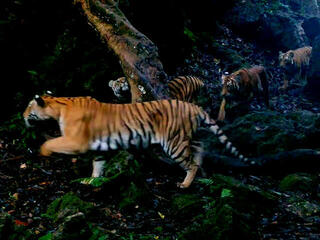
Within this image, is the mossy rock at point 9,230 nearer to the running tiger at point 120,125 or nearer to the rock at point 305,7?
the running tiger at point 120,125

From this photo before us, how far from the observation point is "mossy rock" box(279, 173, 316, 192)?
5.35 metres

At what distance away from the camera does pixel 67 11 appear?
7.46m

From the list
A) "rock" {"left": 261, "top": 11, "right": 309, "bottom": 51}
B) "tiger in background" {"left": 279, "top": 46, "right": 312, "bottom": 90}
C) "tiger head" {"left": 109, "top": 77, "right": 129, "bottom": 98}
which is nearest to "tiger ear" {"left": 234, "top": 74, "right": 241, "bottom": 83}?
"tiger head" {"left": 109, "top": 77, "right": 129, "bottom": 98}

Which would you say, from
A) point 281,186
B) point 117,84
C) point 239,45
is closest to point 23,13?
point 117,84

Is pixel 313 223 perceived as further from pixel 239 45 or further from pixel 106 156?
pixel 239 45

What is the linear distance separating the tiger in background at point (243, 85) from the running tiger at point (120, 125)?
4112mm

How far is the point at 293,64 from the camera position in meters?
14.3

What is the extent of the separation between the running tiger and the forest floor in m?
0.47

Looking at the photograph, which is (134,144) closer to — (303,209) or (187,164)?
(187,164)

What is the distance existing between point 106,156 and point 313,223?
10.1 ft

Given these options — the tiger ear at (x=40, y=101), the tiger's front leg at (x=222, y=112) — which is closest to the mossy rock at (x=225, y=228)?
the tiger ear at (x=40, y=101)

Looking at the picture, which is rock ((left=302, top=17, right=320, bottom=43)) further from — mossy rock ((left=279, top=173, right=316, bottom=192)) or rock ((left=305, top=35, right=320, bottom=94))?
mossy rock ((left=279, top=173, right=316, bottom=192))

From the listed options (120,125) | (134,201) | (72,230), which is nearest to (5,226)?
(72,230)

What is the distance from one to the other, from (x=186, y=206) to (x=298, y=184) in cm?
214
